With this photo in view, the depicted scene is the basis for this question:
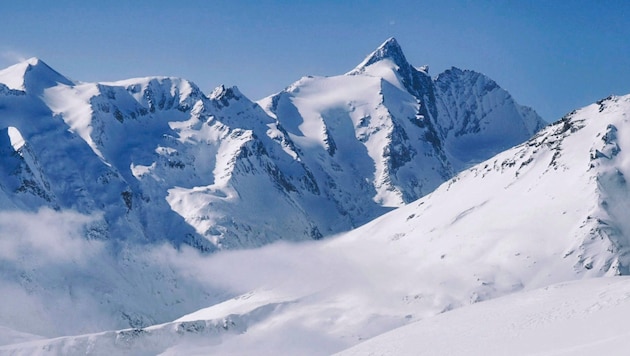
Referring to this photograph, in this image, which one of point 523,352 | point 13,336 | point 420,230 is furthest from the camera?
point 420,230

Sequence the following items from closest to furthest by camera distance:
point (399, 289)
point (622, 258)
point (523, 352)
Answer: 1. point (523, 352)
2. point (622, 258)
3. point (399, 289)

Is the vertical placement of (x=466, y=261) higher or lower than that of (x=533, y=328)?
lower

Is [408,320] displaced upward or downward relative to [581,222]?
downward

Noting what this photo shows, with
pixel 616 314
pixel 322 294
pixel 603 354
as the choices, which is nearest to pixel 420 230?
pixel 322 294

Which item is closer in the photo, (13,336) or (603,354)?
(603,354)

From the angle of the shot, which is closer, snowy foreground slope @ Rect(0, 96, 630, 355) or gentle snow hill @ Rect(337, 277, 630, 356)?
gentle snow hill @ Rect(337, 277, 630, 356)

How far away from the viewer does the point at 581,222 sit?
313 feet

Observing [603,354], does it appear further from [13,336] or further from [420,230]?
[13,336]

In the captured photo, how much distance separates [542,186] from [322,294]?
39.9 meters

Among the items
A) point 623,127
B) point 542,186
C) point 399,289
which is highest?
point 623,127

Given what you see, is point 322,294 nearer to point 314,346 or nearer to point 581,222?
point 314,346

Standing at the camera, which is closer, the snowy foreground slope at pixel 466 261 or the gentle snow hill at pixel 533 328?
the gentle snow hill at pixel 533 328

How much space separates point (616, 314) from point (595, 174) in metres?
66.9

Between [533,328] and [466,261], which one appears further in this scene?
[466,261]
